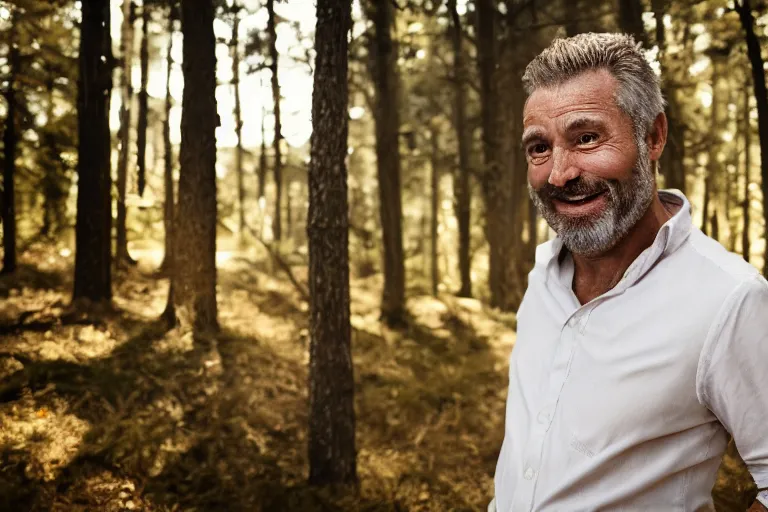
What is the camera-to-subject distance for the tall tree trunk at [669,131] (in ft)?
26.0

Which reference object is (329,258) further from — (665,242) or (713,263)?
(713,263)

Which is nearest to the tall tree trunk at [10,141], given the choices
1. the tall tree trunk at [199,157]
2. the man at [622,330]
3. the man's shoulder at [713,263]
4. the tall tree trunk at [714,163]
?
the tall tree trunk at [199,157]

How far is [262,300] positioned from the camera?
848 cm

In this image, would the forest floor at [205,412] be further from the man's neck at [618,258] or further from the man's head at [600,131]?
the man's head at [600,131]

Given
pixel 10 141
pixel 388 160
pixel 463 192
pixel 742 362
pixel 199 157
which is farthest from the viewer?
pixel 463 192

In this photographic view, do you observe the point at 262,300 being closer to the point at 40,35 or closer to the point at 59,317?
the point at 59,317

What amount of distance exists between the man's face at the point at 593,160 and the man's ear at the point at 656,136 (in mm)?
41

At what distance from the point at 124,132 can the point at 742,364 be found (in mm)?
6805

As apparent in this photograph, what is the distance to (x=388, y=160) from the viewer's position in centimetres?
→ 1205

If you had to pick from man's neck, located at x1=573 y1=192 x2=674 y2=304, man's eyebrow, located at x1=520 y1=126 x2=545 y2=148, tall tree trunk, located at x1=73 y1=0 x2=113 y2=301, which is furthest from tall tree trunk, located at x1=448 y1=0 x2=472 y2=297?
man's eyebrow, located at x1=520 y1=126 x2=545 y2=148

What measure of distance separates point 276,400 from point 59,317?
2.57 m

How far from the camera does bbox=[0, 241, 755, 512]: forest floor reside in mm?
4344

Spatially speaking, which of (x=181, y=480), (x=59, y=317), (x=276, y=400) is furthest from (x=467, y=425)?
(x=59, y=317)

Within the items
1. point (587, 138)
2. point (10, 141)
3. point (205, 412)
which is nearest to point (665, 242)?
point (587, 138)
